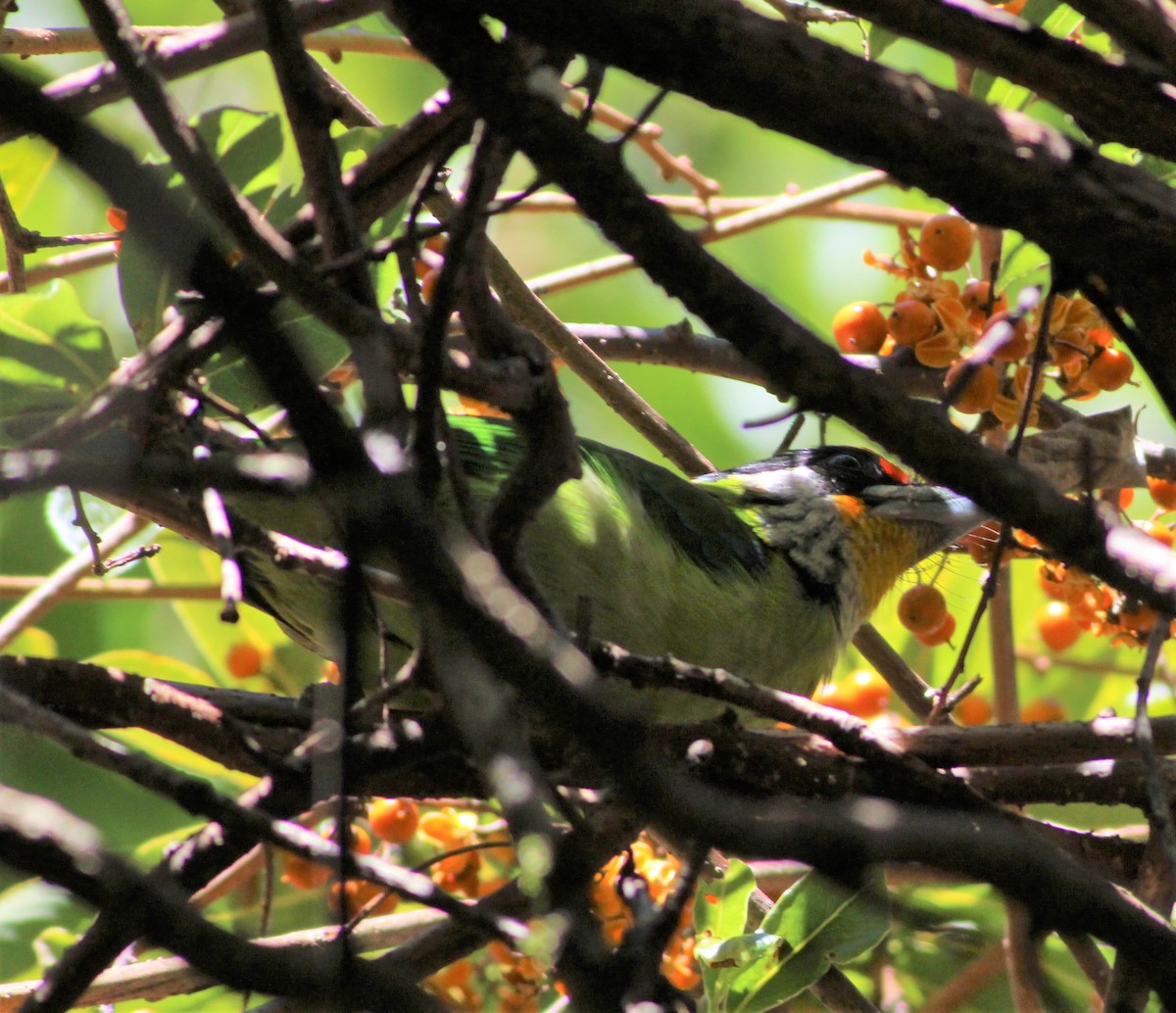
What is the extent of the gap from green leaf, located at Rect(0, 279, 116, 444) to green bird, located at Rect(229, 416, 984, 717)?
0.44 metres

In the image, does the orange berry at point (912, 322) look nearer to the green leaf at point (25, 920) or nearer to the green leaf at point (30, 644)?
the green leaf at point (30, 644)

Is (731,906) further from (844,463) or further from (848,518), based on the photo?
(844,463)

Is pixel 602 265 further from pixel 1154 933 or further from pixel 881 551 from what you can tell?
pixel 1154 933

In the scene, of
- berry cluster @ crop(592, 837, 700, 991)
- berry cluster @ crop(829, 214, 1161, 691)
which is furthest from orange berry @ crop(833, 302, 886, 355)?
berry cluster @ crop(592, 837, 700, 991)

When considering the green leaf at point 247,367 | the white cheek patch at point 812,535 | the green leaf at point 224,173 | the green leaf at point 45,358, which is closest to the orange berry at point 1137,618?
the white cheek patch at point 812,535

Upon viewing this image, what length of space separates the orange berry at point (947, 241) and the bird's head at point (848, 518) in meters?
0.69

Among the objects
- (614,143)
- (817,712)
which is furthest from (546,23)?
(817,712)

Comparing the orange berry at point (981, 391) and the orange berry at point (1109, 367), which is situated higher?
the orange berry at point (1109, 367)

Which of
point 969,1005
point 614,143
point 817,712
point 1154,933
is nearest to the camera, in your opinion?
point 1154,933

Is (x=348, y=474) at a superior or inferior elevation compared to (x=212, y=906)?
inferior

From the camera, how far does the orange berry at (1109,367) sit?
2.26 m

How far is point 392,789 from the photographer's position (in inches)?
74.2

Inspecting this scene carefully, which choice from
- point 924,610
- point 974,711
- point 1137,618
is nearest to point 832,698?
point 974,711

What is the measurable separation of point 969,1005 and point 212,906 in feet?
4.84
